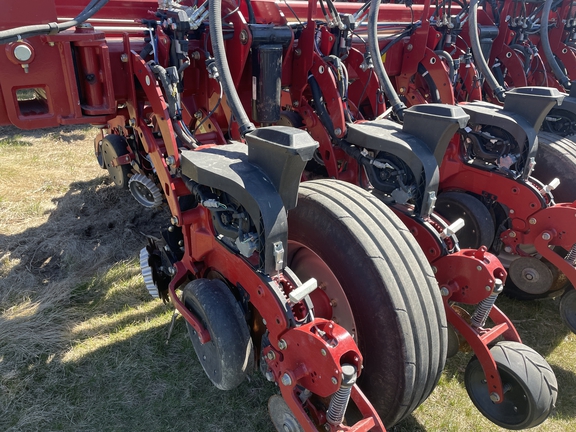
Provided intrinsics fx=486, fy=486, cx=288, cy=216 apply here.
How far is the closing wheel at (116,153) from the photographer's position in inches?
133

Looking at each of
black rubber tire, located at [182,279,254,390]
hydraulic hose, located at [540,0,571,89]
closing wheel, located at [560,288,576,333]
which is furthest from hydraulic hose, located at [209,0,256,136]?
hydraulic hose, located at [540,0,571,89]

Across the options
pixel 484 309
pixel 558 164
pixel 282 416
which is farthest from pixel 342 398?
pixel 558 164

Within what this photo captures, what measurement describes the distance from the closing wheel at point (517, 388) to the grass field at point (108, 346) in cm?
23

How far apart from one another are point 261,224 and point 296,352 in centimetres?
51

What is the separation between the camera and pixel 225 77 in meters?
2.15

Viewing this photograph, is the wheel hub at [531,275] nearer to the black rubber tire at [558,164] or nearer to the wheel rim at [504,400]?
the black rubber tire at [558,164]

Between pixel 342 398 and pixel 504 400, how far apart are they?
1.08 m

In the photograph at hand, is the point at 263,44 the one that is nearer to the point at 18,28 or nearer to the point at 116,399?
the point at 18,28

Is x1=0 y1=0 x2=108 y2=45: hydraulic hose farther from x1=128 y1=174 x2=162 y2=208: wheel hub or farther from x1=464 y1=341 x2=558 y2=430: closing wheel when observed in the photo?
x1=464 y1=341 x2=558 y2=430: closing wheel

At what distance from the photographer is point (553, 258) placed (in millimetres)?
2994

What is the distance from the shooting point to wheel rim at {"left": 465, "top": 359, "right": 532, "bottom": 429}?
2.30m

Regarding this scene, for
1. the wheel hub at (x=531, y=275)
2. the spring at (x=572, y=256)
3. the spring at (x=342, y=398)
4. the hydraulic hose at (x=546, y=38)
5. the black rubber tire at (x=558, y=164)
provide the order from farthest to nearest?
the hydraulic hose at (x=546, y=38) → the black rubber tire at (x=558, y=164) → the wheel hub at (x=531, y=275) → the spring at (x=572, y=256) → the spring at (x=342, y=398)

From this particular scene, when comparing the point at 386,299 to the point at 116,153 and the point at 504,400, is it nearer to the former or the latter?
the point at 504,400

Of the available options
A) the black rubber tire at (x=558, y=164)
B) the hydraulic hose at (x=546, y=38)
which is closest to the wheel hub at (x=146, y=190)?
the black rubber tire at (x=558, y=164)
